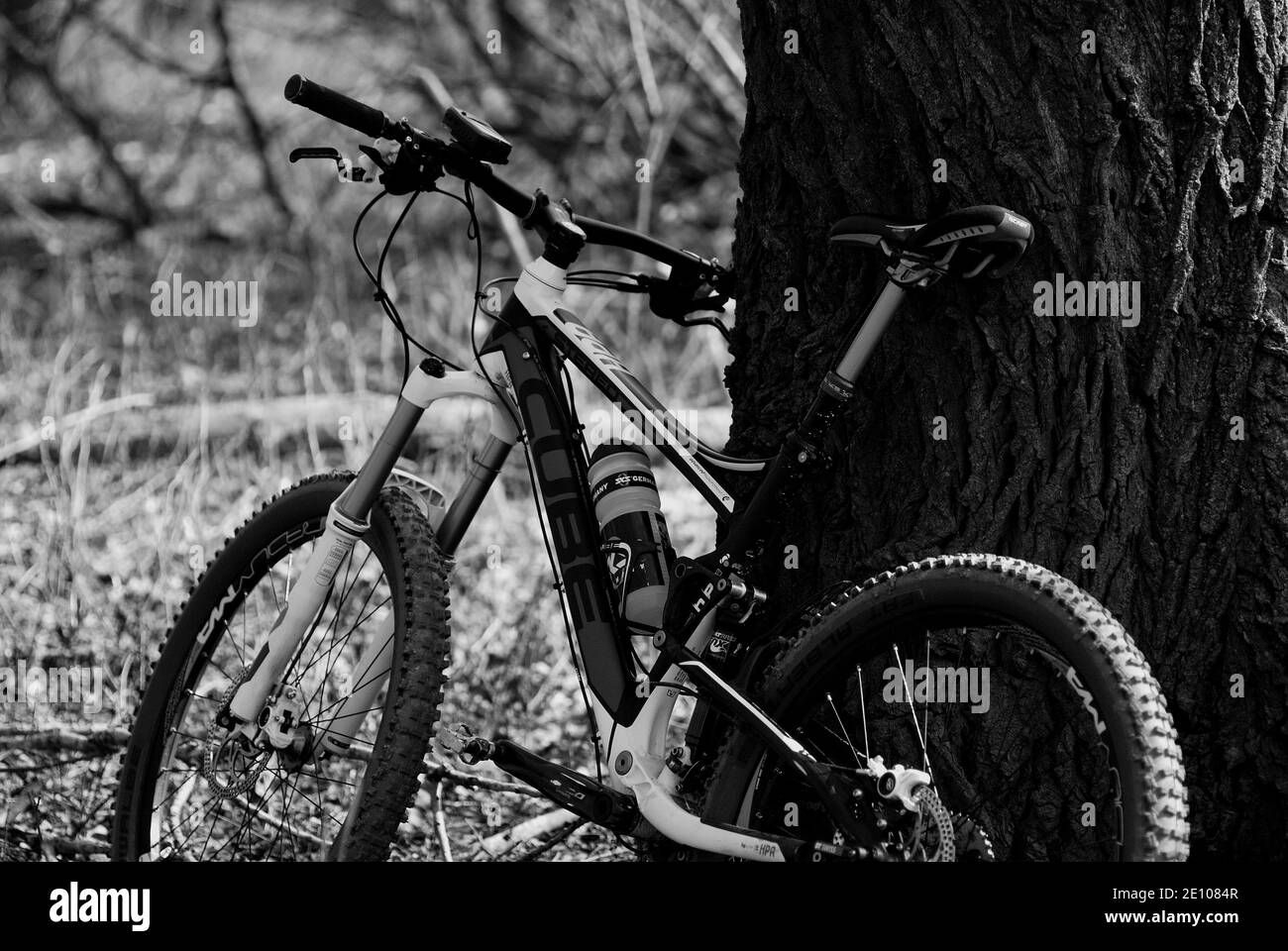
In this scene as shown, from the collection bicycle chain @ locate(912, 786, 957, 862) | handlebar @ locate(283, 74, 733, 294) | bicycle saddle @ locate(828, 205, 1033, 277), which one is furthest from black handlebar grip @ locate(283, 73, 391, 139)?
bicycle chain @ locate(912, 786, 957, 862)

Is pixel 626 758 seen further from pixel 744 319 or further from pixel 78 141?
pixel 78 141

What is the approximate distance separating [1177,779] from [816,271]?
3.66ft

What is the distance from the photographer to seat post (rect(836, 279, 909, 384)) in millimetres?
2279

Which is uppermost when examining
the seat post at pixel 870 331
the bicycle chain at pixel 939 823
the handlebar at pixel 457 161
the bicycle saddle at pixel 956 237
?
the handlebar at pixel 457 161

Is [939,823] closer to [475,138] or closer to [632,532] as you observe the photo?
[632,532]

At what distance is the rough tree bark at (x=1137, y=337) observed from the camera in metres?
2.33

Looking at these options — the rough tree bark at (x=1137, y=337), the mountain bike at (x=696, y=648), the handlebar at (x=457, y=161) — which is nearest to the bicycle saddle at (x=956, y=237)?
the mountain bike at (x=696, y=648)

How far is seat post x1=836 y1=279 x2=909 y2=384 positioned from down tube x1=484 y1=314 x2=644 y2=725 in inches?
20.2

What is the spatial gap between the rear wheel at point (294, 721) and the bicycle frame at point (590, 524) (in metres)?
0.05

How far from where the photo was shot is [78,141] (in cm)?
821

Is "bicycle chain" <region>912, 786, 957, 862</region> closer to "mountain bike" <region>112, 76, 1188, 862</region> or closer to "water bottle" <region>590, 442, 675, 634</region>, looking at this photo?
"mountain bike" <region>112, 76, 1188, 862</region>

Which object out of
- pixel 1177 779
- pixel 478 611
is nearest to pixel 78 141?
pixel 478 611

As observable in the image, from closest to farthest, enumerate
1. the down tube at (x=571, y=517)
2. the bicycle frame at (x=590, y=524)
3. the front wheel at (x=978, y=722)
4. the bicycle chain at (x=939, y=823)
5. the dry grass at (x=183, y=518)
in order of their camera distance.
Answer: the front wheel at (x=978, y=722), the bicycle chain at (x=939, y=823), the bicycle frame at (x=590, y=524), the down tube at (x=571, y=517), the dry grass at (x=183, y=518)

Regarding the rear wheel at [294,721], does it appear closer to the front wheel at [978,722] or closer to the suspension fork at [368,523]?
the suspension fork at [368,523]
